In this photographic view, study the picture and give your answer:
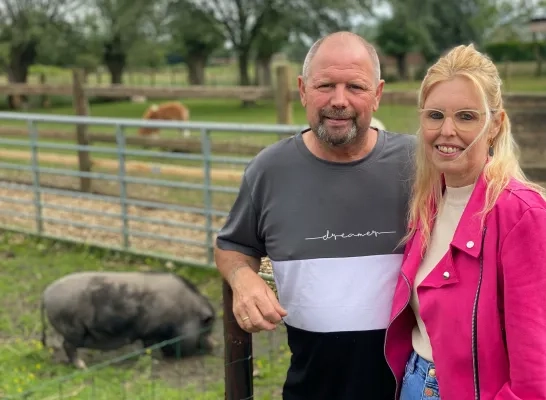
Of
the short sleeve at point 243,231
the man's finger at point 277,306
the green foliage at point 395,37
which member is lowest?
the man's finger at point 277,306

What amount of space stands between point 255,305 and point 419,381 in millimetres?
429

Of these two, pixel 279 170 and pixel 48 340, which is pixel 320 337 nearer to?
pixel 279 170

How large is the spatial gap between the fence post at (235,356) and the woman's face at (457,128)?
29.8 inches

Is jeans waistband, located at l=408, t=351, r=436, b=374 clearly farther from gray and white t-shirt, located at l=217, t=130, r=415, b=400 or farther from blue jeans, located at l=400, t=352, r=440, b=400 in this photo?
gray and white t-shirt, located at l=217, t=130, r=415, b=400

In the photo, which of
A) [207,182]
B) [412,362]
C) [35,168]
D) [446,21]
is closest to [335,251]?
[412,362]

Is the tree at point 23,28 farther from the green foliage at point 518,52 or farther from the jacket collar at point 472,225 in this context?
the jacket collar at point 472,225

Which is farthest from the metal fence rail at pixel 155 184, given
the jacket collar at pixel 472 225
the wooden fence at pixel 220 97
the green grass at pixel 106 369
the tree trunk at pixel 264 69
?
the tree trunk at pixel 264 69

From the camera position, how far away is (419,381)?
5.81ft

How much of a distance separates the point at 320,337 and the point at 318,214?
1.08 ft

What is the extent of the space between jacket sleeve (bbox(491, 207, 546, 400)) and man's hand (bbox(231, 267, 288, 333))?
0.57 metres

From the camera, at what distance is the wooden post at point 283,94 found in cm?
664

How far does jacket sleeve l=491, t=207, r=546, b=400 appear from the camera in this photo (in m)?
1.49

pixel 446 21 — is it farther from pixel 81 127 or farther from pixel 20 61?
pixel 81 127

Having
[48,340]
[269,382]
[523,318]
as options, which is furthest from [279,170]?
[48,340]
